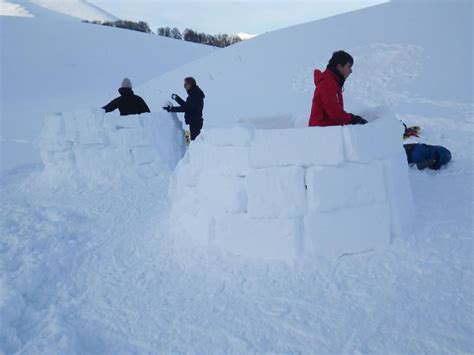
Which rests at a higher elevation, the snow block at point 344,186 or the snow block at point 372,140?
the snow block at point 372,140

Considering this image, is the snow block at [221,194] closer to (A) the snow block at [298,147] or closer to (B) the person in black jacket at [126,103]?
(A) the snow block at [298,147]

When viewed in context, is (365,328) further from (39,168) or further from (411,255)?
(39,168)

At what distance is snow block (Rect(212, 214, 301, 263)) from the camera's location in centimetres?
293

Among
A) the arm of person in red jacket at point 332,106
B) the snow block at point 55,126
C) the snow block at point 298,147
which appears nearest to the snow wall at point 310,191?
the snow block at point 298,147

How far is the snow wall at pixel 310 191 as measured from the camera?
2867 mm

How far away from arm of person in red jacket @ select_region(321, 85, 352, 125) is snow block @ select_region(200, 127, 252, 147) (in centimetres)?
62

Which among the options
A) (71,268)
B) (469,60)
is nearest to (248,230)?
(71,268)

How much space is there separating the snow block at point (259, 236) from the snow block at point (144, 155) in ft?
9.22

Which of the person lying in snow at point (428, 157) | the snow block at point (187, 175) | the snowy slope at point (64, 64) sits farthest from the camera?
the snowy slope at point (64, 64)

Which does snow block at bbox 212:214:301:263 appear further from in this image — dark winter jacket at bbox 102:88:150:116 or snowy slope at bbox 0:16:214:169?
snowy slope at bbox 0:16:214:169

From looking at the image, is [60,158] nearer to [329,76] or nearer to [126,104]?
[126,104]

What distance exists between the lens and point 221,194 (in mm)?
3178

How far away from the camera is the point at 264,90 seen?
13.6 metres

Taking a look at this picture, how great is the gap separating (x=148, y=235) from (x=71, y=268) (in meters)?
0.77
